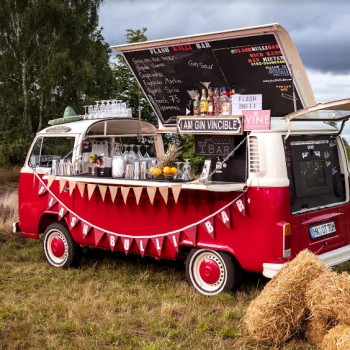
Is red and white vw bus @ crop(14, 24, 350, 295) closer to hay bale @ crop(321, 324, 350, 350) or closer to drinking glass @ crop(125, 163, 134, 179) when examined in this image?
drinking glass @ crop(125, 163, 134, 179)

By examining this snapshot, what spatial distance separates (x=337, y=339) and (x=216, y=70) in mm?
3598

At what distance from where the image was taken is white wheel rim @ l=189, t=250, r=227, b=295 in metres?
5.91

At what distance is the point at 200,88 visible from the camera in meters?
7.09

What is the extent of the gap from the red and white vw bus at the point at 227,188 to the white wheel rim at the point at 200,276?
0.04 ft

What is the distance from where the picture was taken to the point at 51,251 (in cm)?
760

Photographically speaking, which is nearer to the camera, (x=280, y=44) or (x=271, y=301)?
(x=271, y=301)

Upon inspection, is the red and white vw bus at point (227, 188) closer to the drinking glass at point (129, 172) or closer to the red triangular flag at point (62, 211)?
the red triangular flag at point (62, 211)

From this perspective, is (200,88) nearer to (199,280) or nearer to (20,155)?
(199,280)

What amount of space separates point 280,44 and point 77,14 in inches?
745

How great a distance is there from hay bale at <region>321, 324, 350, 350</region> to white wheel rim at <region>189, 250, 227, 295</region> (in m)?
1.65

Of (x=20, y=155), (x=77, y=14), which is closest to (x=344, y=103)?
(x=20, y=155)

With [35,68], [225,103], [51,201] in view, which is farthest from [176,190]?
[35,68]

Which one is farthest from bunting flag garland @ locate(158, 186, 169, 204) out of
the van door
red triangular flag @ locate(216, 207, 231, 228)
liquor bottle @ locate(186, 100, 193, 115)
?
the van door

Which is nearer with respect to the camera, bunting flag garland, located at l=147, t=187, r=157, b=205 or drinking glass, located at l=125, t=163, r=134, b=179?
bunting flag garland, located at l=147, t=187, r=157, b=205
